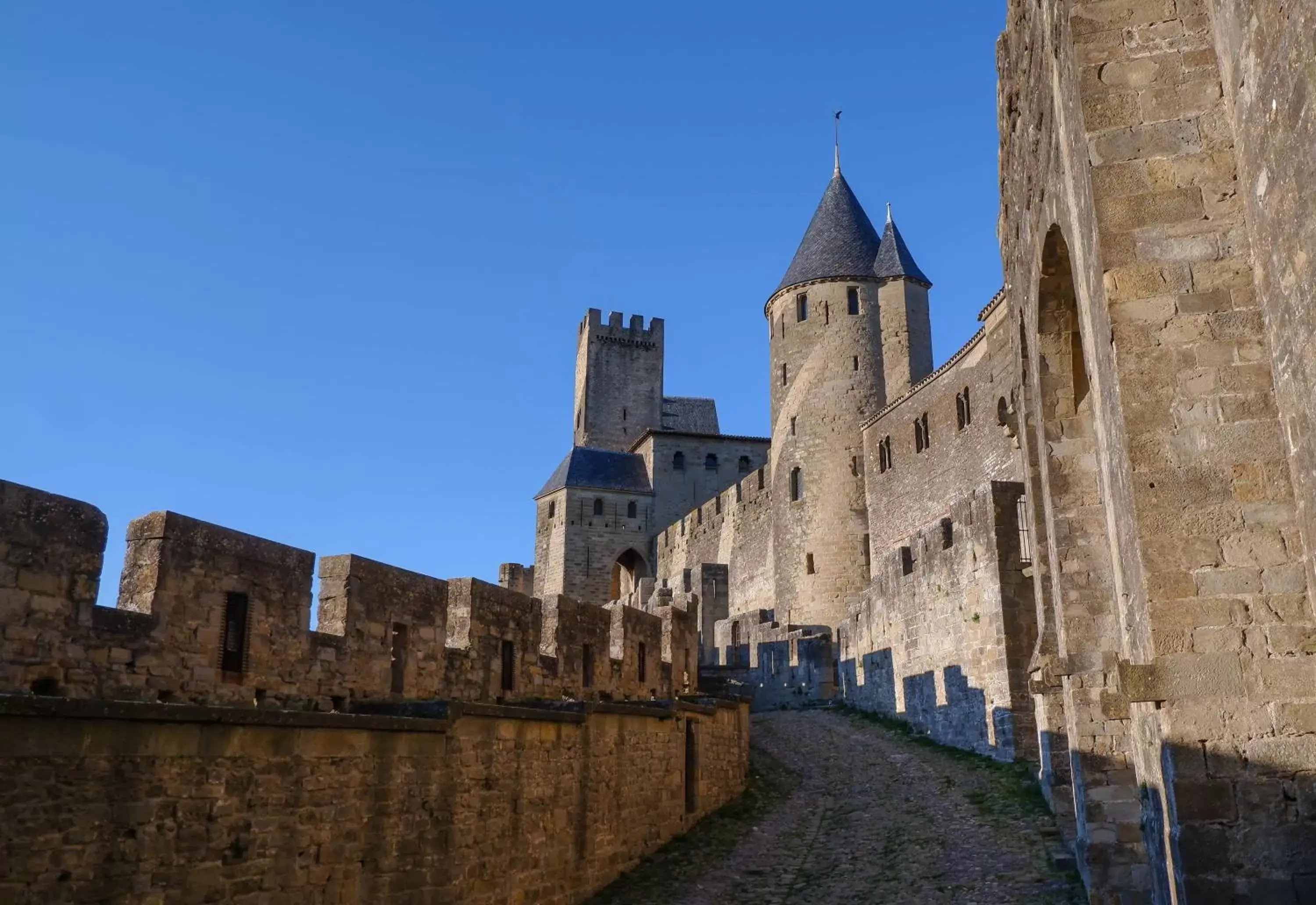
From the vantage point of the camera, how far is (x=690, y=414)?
6031 centimetres

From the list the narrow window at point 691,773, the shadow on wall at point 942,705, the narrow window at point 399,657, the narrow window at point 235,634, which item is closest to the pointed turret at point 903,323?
the shadow on wall at point 942,705

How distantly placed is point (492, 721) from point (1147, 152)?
278 inches

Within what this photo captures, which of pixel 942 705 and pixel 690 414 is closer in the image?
pixel 942 705

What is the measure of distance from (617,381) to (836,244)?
79.7ft

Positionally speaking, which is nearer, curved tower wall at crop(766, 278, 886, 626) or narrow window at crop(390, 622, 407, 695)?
narrow window at crop(390, 622, 407, 695)

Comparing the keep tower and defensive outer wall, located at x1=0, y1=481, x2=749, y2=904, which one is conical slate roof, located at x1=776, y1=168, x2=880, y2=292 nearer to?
the keep tower

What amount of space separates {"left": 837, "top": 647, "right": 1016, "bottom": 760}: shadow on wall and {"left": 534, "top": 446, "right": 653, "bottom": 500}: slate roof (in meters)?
26.6

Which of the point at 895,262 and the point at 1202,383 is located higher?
the point at 895,262

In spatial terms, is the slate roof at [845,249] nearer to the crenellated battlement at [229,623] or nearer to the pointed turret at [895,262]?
the pointed turret at [895,262]

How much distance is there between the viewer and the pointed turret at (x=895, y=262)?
3575 centimetres

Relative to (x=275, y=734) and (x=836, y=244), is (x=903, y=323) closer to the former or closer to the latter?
(x=836, y=244)

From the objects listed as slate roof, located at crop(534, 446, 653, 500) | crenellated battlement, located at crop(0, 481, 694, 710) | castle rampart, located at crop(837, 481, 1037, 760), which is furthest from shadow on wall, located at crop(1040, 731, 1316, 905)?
slate roof, located at crop(534, 446, 653, 500)

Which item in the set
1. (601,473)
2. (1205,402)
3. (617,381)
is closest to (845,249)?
(601,473)

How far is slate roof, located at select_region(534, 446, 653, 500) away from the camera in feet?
163
